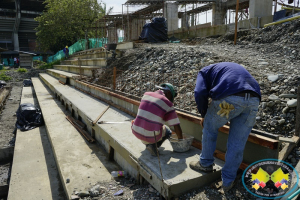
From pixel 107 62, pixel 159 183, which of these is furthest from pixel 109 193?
pixel 107 62

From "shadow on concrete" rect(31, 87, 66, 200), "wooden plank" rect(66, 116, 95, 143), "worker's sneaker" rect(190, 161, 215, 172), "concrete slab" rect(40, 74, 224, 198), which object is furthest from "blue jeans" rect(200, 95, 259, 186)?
"wooden plank" rect(66, 116, 95, 143)

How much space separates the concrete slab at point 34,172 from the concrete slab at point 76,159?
37 cm

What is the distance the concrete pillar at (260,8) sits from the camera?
12.5m

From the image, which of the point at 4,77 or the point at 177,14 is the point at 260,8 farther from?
the point at 4,77

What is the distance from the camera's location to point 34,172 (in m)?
4.20

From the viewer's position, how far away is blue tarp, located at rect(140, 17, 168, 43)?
1272 centimetres

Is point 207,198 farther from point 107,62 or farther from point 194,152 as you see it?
point 107,62

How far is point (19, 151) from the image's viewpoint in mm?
5109

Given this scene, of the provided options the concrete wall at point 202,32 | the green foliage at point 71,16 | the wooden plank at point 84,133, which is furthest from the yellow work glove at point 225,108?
the green foliage at point 71,16

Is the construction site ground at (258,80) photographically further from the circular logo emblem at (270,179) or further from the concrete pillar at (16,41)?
the concrete pillar at (16,41)

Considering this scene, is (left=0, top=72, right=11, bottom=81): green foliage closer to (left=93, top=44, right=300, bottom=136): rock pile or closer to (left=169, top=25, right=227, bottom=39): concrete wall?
(left=93, top=44, right=300, bottom=136): rock pile

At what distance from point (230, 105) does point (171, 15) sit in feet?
50.9

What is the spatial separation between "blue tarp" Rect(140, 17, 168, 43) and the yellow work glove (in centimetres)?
1127

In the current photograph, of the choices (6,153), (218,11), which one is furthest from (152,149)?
(218,11)
